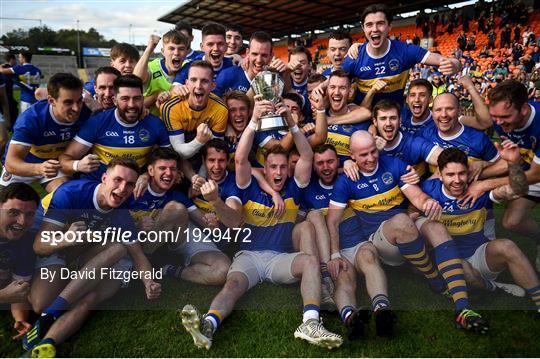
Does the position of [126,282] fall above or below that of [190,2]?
below

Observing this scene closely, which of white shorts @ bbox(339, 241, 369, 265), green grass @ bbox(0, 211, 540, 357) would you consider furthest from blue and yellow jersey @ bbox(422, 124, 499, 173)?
green grass @ bbox(0, 211, 540, 357)

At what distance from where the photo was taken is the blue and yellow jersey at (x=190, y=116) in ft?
12.6

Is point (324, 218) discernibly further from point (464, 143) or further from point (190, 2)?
point (190, 2)

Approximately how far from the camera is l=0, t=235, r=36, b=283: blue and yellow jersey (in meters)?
2.81

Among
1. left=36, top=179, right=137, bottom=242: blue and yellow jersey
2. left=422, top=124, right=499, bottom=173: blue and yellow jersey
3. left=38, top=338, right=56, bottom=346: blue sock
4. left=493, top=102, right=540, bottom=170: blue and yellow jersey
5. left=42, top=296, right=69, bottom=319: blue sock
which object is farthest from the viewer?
left=422, top=124, right=499, bottom=173: blue and yellow jersey

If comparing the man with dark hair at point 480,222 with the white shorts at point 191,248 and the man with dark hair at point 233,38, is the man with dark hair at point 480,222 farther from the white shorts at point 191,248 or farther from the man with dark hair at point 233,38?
the man with dark hair at point 233,38

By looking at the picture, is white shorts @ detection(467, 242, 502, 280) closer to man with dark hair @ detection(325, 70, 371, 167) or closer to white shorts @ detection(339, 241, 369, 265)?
white shorts @ detection(339, 241, 369, 265)

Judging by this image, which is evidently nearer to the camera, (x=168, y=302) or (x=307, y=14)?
(x=168, y=302)

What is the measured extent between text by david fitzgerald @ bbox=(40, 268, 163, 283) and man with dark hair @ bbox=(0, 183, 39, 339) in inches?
5.7

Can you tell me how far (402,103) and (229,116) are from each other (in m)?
2.23

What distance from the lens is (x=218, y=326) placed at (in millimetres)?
2854

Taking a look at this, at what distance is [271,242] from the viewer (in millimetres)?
3504

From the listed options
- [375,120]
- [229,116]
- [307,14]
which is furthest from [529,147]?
[307,14]

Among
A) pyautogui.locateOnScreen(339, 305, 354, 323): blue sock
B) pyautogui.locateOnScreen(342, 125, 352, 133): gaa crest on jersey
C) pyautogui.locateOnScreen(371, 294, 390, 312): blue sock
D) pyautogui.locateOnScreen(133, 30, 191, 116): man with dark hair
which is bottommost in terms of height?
pyautogui.locateOnScreen(339, 305, 354, 323): blue sock
